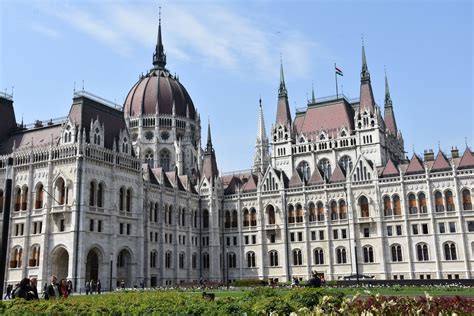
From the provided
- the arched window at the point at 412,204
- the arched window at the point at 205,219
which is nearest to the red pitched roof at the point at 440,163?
the arched window at the point at 412,204

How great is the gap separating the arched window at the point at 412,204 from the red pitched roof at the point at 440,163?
4.41m

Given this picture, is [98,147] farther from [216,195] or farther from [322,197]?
[322,197]

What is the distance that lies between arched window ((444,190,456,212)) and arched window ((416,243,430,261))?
5.50 metres

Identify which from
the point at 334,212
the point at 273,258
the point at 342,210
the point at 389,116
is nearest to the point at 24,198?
the point at 273,258

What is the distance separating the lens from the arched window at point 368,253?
68.4 metres

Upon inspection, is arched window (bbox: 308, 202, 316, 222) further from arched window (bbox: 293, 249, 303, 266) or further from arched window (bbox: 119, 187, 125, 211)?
arched window (bbox: 119, 187, 125, 211)

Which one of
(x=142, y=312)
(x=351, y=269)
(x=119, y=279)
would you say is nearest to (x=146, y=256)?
(x=119, y=279)

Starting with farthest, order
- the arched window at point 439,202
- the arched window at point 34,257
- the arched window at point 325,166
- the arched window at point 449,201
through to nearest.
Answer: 1. the arched window at point 325,166
2. the arched window at point 439,202
3. the arched window at point 449,201
4. the arched window at point 34,257

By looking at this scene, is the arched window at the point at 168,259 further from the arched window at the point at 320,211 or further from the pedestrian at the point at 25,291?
the pedestrian at the point at 25,291

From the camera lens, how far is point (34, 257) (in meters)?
55.7

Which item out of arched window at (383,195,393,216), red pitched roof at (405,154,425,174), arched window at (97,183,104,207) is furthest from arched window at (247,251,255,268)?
arched window at (97,183,104,207)

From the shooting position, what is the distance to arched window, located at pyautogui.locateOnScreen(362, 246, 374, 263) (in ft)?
224

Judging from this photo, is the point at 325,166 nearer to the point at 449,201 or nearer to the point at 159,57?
the point at 449,201

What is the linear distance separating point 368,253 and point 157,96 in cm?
4588
